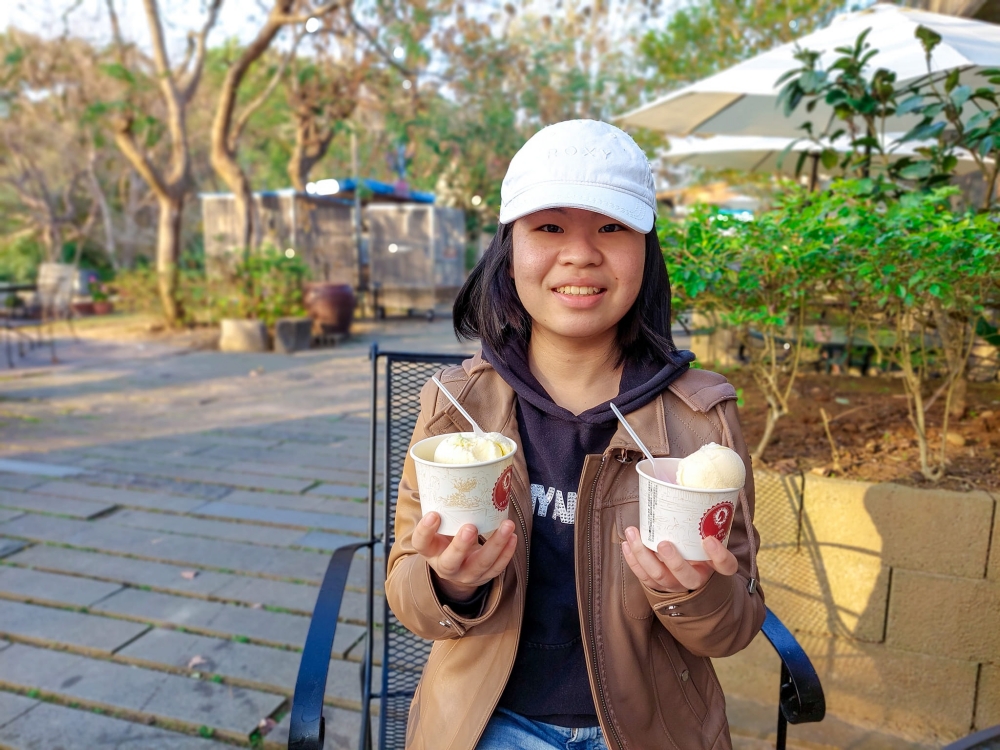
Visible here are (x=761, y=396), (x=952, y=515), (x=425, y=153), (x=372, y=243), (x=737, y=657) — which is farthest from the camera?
(x=425, y=153)

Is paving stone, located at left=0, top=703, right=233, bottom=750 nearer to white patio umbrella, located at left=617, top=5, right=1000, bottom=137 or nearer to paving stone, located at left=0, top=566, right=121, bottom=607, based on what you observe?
paving stone, located at left=0, top=566, right=121, bottom=607

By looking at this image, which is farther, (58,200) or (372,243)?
(58,200)

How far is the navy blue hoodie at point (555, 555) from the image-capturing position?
4.74 feet

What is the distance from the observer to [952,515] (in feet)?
7.04

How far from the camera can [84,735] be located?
7.50ft

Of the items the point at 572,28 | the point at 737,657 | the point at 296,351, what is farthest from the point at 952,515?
the point at 572,28

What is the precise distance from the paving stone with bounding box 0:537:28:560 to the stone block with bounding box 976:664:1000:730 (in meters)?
4.10

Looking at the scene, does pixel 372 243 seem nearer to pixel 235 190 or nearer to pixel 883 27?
pixel 235 190

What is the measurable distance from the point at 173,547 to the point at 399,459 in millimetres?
2028

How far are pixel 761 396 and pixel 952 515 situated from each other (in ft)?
4.34

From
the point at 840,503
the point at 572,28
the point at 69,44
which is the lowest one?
the point at 840,503

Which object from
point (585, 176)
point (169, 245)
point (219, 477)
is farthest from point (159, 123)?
point (585, 176)

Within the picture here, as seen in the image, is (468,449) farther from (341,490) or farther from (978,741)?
(341,490)

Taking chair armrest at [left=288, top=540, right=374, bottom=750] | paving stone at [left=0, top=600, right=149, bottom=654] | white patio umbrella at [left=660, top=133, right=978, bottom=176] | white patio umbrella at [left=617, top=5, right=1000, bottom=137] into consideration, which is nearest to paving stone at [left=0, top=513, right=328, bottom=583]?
paving stone at [left=0, top=600, right=149, bottom=654]
